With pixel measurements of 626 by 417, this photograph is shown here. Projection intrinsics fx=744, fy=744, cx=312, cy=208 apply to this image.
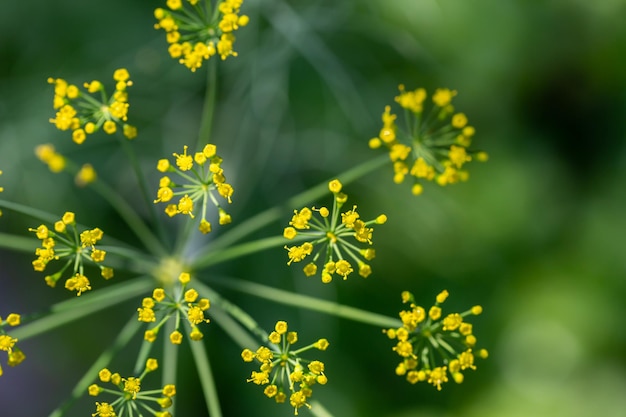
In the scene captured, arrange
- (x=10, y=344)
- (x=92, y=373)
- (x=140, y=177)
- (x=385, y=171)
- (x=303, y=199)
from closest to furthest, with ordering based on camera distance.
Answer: (x=10, y=344), (x=92, y=373), (x=140, y=177), (x=303, y=199), (x=385, y=171)

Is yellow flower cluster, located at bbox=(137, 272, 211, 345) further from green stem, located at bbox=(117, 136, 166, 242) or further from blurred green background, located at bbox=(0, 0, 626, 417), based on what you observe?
blurred green background, located at bbox=(0, 0, 626, 417)

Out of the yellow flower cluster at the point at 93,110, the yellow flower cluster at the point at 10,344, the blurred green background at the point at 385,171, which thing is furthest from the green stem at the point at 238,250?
the blurred green background at the point at 385,171

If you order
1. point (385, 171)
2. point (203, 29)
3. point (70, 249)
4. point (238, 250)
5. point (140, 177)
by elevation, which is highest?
point (385, 171)

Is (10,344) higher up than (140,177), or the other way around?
(140,177)

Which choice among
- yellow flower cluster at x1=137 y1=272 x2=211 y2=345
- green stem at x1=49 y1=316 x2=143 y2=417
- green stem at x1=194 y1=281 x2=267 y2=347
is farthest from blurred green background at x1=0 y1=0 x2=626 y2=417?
yellow flower cluster at x1=137 y1=272 x2=211 y2=345

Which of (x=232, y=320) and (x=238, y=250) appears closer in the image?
(x=238, y=250)

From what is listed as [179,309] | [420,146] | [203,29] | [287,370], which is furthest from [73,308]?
[420,146]

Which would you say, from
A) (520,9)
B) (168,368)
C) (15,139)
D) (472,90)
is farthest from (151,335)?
(520,9)

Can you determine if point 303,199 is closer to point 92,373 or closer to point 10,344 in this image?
point 92,373
